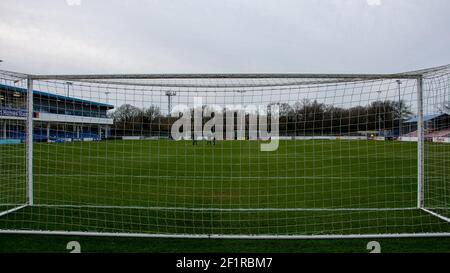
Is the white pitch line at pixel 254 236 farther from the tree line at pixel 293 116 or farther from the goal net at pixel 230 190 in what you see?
the tree line at pixel 293 116

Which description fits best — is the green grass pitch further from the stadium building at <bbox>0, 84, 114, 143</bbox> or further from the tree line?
the tree line

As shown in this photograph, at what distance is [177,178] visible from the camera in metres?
8.96

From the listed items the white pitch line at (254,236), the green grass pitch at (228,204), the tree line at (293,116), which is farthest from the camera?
the tree line at (293,116)

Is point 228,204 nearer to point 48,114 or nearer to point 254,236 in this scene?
point 254,236

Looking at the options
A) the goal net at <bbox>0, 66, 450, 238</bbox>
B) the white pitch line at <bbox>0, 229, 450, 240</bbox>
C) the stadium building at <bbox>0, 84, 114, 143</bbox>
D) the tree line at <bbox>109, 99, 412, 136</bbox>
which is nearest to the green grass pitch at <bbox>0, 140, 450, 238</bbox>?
the goal net at <bbox>0, 66, 450, 238</bbox>

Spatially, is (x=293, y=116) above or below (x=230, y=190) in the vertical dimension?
above

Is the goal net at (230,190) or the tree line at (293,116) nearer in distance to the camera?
the goal net at (230,190)

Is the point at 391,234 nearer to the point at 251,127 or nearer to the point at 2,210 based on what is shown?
the point at 251,127

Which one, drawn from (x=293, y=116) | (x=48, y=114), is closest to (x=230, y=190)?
(x=293, y=116)

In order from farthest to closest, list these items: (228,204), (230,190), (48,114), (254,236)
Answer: (48,114)
(230,190)
(228,204)
(254,236)

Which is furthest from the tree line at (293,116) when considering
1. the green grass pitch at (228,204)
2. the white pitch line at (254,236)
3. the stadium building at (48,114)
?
the white pitch line at (254,236)

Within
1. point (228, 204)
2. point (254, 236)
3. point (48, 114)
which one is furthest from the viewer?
point (48, 114)

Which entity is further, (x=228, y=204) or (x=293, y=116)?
(x=293, y=116)

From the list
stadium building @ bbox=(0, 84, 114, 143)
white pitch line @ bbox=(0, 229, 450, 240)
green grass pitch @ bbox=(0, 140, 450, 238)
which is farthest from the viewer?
stadium building @ bbox=(0, 84, 114, 143)
